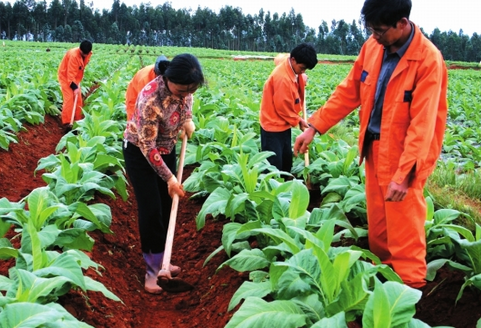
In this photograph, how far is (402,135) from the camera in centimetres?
312

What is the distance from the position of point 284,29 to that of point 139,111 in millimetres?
96628

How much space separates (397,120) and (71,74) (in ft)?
25.7

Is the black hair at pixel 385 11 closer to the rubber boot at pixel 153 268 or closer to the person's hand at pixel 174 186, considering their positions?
the person's hand at pixel 174 186

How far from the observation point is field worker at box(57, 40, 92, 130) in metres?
9.34

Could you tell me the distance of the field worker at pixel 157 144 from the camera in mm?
3432

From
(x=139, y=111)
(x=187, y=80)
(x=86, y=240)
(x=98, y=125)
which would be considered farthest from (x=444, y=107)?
(x=98, y=125)

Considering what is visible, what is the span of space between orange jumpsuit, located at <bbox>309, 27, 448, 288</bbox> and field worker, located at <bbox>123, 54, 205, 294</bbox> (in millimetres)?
1085

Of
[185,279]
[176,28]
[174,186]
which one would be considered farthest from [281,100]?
[176,28]

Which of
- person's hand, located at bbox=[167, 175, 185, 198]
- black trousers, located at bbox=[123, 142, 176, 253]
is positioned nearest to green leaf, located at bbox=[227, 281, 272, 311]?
person's hand, located at bbox=[167, 175, 185, 198]

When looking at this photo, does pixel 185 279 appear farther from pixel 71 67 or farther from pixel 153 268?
pixel 71 67

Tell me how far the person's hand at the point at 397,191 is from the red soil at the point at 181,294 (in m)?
0.83

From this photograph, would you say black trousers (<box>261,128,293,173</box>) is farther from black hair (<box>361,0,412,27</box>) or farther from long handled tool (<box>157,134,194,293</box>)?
black hair (<box>361,0,412,27</box>)

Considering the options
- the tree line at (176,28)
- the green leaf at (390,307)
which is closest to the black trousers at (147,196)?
the green leaf at (390,307)

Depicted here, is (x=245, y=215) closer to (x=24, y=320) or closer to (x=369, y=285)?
(x=369, y=285)
